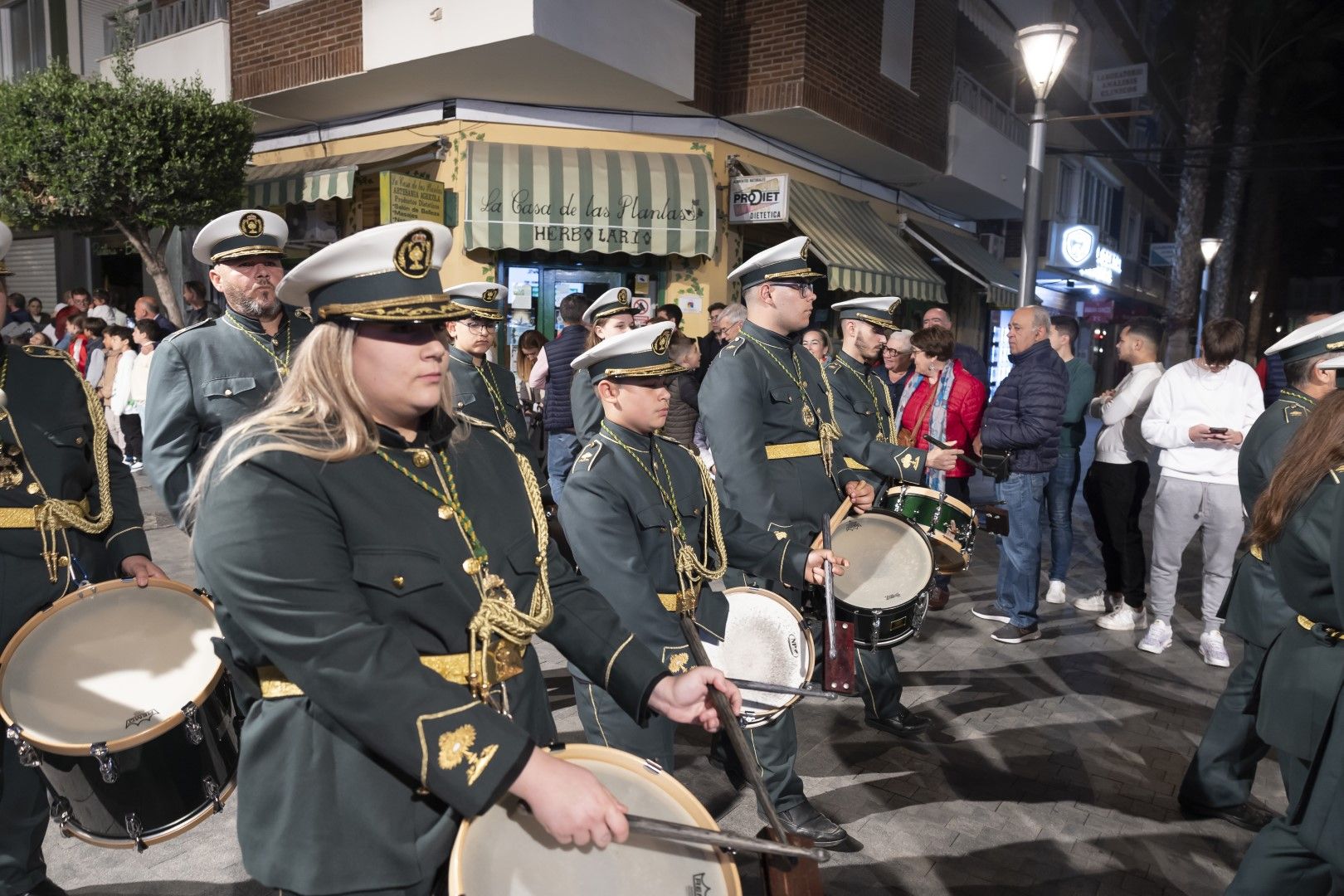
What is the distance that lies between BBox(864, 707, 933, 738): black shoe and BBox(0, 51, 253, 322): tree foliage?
1148cm

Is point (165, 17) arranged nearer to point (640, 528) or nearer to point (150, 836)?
point (640, 528)

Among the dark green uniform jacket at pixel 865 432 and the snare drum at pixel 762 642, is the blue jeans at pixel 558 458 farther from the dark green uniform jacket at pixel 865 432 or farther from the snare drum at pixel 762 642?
the snare drum at pixel 762 642

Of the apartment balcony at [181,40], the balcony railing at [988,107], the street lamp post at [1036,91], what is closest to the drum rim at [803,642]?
the street lamp post at [1036,91]

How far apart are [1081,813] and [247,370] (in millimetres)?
4286

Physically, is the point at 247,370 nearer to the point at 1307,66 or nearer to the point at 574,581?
the point at 574,581

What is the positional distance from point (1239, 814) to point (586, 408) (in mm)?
4299

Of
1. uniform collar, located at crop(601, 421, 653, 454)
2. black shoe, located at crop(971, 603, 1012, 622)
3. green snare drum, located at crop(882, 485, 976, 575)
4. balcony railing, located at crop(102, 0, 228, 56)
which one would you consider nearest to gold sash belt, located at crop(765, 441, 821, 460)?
green snare drum, located at crop(882, 485, 976, 575)

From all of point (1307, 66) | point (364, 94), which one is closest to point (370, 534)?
point (364, 94)

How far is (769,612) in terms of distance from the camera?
351 cm

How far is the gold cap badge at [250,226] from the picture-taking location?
13.8 ft

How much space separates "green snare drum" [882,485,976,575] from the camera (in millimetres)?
5020

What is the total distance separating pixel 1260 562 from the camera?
3.87m

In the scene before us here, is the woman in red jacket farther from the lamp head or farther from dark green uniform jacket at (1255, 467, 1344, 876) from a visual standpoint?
dark green uniform jacket at (1255, 467, 1344, 876)

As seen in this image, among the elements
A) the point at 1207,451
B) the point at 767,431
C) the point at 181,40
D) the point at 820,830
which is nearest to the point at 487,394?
the point at 767,431
